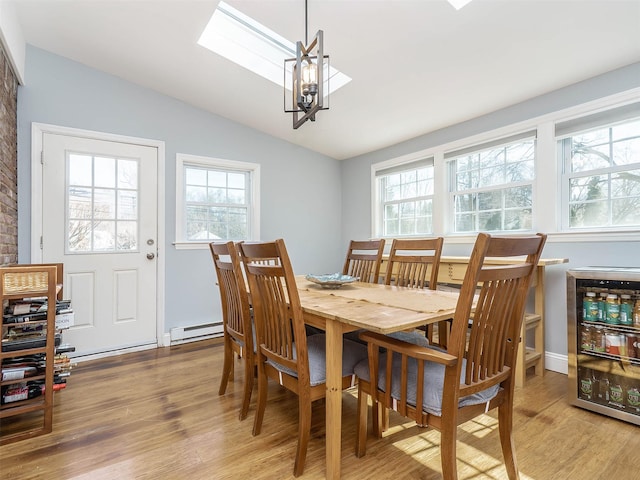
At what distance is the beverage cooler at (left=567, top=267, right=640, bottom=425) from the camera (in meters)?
1.91

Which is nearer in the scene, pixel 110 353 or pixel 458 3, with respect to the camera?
pixel 458 3

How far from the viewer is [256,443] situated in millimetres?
1681

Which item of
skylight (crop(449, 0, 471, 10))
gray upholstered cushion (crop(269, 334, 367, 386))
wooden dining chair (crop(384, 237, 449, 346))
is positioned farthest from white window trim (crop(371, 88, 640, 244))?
gray upholstered cushion (crop(269, 334, 367, 386))

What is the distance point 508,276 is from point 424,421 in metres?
0.60

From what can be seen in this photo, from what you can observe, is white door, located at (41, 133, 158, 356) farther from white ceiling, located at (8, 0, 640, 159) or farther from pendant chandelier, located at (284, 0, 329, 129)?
pendant chandelier, located at (284, 0, 329, 129)

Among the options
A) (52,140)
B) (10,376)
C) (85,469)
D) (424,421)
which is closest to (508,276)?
(424,421)

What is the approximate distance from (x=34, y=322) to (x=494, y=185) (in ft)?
11.8

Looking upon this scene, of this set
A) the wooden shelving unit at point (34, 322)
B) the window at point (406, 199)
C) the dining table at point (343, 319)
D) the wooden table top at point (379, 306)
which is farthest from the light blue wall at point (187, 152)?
the dining table at point (343, 319)

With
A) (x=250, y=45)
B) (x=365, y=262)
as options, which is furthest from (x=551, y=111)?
(x=250, y=45)

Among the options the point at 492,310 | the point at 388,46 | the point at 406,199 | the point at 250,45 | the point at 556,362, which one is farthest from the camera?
the point at 406,199

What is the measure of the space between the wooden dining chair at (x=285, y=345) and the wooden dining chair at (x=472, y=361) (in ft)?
0.75

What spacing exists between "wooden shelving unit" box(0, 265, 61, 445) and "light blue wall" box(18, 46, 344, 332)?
126 cm

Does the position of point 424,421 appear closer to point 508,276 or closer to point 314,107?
point 508,276

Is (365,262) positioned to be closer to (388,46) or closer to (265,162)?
(388,46)
